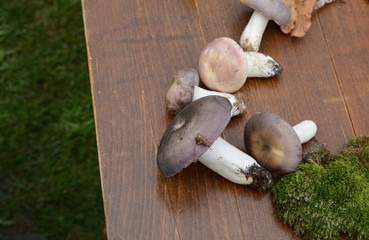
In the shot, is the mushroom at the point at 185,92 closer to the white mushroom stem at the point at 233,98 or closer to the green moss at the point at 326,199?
the white mushroom stem at the point at 233,98

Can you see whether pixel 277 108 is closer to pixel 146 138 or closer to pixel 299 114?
pixel 299 114

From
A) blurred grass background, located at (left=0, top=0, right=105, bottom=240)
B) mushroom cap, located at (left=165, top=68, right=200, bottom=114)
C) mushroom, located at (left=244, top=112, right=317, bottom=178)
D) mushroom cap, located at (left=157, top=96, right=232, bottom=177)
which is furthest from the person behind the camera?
blurred grass background, located at (left=0, top=0, right=105, bottom=240)

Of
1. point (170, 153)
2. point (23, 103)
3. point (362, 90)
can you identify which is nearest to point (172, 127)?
point (170, 153)

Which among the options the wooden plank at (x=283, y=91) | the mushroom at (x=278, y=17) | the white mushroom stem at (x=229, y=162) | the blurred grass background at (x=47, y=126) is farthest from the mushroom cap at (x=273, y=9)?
the blurred grass background at (x=47, y=126)

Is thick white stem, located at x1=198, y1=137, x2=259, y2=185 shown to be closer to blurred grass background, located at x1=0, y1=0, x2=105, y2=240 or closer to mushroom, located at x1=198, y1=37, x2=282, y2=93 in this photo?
mushroom, located at x1=198, y1=37, x2=282, y2=93

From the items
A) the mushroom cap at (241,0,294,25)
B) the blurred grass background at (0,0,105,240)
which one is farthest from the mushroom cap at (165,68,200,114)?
the blurred grass background at (0,0,105,240)
